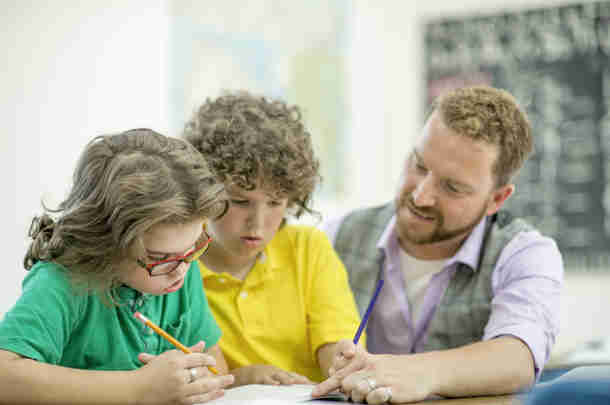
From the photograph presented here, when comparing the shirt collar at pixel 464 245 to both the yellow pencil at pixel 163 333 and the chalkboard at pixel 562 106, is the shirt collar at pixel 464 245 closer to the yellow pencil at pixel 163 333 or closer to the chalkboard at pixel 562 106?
the yellow pencil at pixel 163 333

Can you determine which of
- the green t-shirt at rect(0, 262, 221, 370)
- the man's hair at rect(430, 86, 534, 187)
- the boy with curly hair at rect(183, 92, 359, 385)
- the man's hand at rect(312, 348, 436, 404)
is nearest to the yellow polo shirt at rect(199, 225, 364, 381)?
the boy with curly hair at rect(183, 92, 359, 385)

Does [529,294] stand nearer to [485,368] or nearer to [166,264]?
[485,368]

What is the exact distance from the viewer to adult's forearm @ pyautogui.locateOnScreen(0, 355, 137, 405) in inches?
36.1

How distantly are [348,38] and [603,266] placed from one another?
2.06 m

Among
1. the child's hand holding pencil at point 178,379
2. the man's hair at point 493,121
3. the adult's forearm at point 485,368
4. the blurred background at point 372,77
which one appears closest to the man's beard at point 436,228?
the man's hair at point 493,121

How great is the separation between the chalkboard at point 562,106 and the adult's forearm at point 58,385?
10.7 feet

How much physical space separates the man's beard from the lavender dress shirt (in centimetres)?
2

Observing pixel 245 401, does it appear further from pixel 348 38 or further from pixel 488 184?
pixel 348 38

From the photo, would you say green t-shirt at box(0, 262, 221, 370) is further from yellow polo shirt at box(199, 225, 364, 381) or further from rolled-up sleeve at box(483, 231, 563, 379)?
rolled-up sleeve at box(483, 231, 563, 379)

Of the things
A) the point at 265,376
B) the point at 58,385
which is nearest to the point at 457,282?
the point at 265,376

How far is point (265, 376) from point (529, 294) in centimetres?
61

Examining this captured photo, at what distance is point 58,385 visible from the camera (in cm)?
93

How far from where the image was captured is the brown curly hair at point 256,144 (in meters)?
1.34

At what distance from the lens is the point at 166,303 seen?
48.3 inches
